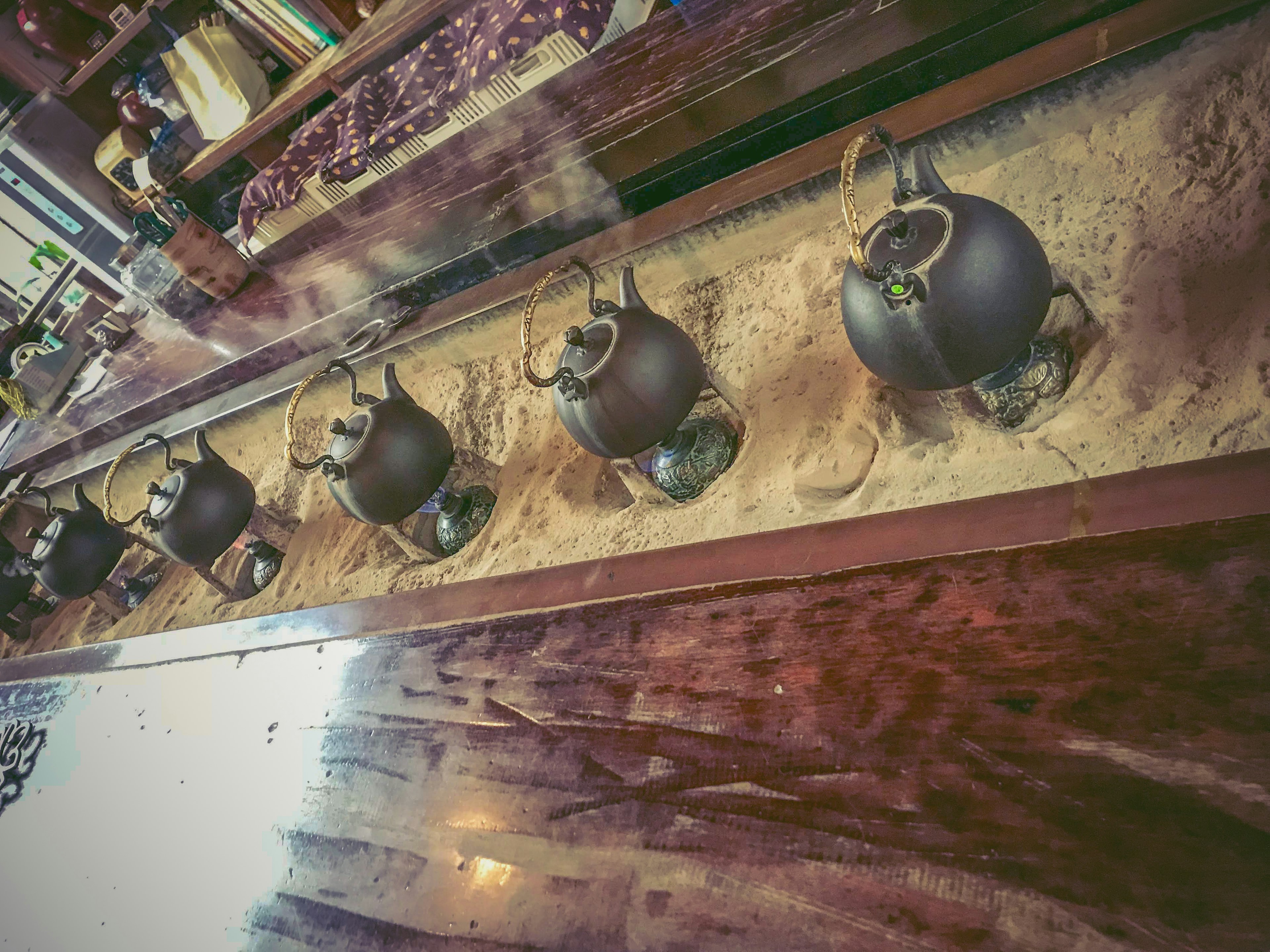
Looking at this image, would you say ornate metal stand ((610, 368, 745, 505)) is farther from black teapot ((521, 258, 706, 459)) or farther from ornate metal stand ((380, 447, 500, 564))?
ornate metal stand ((380, 447, 500, 564))

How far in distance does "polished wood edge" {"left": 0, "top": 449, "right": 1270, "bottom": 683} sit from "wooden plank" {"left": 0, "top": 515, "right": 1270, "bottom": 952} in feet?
0.10

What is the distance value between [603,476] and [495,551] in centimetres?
47

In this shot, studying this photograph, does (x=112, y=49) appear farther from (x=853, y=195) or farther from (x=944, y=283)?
(x=944, y=283)

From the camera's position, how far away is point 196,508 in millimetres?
3020

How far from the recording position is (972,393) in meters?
1.87

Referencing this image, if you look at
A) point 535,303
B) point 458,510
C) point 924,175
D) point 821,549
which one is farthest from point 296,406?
point 924,175

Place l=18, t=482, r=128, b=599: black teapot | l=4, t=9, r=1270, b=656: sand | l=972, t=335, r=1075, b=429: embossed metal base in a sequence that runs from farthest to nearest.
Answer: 1. l=18, t=482, r=128, b=599: black teapot
2. l=972, t=335, r=1075, b=429: embossed metal base
3. l=4, t=9, r=1270, b=656: sand

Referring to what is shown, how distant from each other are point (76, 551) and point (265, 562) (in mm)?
818

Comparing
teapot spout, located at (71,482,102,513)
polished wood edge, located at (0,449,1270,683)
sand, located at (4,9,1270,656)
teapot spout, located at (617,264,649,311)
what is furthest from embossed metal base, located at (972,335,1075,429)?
teapot spout, located at (71,482,102,513)

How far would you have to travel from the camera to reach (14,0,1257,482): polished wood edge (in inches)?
64.6

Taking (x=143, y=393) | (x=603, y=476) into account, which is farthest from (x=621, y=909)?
(x=143, y=393)

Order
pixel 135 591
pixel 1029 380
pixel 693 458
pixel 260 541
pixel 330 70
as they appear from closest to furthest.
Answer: pixel 1029 380, pixel 693 458, pixel 260 541, pixel 135 591, pixel 330 70

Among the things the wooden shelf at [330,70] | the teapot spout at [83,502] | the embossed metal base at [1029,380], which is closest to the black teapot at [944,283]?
the embossed metal base at [1029,380]

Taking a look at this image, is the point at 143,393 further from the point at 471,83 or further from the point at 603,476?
the point at 603,476
